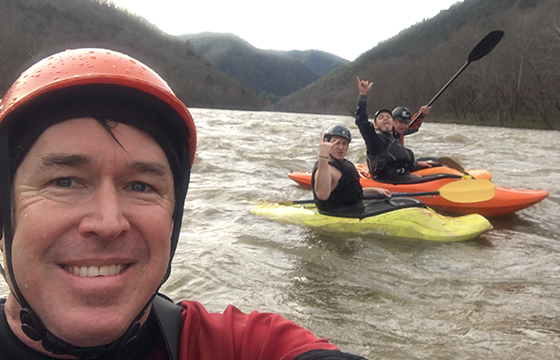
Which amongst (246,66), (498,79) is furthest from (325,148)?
(246,66)

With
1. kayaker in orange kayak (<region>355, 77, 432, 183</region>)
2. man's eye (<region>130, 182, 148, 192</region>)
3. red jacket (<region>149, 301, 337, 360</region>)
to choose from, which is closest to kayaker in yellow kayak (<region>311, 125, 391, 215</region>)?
kayaker in orange kayak (<region>355, 77, 432, 183</region>)

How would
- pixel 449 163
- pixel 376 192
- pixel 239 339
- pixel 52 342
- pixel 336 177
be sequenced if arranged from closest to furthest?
pixel 52 342, pixel 239 339, pixel 336 177, pixel 376 192, pixel 449 163

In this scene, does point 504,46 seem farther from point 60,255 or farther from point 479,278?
point 60,255

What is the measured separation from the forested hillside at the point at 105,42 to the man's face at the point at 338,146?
42.5m

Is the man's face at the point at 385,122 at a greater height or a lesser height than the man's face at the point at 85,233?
greater

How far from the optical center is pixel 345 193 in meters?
5.59

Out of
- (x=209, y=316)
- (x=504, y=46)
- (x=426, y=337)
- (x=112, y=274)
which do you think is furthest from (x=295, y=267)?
(x=504, y=46)

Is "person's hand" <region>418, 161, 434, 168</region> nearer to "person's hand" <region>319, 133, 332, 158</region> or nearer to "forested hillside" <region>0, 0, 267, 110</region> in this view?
"person's hand" <region>319, 133, 332, 158</region>

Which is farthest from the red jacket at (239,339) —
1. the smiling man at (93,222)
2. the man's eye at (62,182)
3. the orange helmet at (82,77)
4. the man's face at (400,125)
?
the man's face at (400,125)

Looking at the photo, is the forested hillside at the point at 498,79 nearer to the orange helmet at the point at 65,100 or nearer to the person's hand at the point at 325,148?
the person's hand at the point at 325,148

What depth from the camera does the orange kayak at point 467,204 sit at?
22.0 feet

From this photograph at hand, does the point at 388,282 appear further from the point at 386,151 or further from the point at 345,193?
the point at 386,151

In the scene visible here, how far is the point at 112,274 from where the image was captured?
3.72ft

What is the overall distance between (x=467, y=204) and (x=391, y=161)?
140 centimetres
